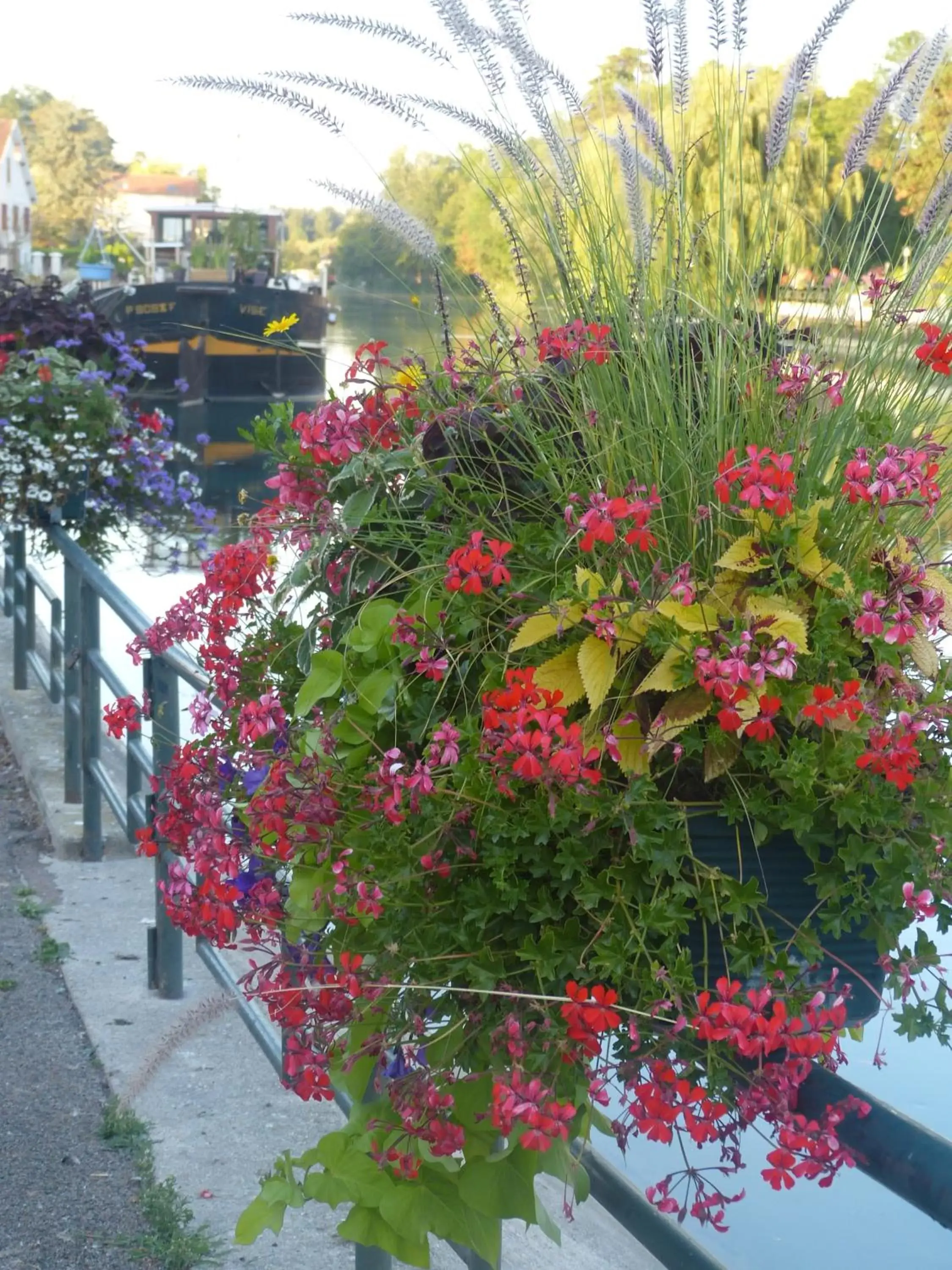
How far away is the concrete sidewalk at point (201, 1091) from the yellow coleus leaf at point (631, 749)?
1060 mm

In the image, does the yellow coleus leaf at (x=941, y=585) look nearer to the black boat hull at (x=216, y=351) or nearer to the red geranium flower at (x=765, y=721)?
the red geranium flower at (x=765, y=721)

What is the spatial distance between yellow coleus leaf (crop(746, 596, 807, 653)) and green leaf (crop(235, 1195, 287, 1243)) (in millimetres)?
860

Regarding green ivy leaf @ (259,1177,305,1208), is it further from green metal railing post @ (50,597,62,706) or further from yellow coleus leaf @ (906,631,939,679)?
green metal railing post @ (50,597,62,706)

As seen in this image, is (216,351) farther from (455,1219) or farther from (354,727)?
(455,1219)

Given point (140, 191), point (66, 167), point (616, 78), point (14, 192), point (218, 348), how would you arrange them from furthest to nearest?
point (66, 167), point (140, 191), point (14, 192), point (218, 348), point (616, 78)

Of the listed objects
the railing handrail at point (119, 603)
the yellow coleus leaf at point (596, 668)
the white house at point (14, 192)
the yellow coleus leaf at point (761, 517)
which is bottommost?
the railing handrail at point (119, 603)

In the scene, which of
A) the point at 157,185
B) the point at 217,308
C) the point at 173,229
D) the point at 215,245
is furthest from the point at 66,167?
the point at 217,308

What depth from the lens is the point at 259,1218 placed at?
5.08 feet

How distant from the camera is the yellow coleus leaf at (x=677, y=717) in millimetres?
1208

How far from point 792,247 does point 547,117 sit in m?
0.59

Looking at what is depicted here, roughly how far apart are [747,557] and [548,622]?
20 cm

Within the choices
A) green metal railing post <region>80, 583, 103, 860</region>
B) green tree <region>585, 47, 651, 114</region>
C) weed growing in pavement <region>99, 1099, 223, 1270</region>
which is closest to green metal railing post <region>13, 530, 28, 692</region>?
green metal railing post <region>80, 583, 103, 860</region>

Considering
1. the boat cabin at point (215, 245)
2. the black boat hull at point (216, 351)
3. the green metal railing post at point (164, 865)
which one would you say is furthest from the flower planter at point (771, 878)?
the boat cabin at point (215, 245)

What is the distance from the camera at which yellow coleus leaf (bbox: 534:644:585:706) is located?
1281mm
